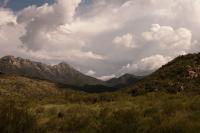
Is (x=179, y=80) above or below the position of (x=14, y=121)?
above

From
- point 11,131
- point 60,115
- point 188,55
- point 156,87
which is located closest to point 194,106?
point 60,115

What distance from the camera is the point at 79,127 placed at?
17938 millimetres

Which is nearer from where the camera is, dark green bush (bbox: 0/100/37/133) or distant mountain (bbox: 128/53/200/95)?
dark green bush (bbox: 0/100/37/133)

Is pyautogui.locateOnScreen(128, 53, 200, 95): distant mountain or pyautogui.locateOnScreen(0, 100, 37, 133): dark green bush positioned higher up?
pyautogui.locateOnScreen(128, 53, 200, 95): distant mountain

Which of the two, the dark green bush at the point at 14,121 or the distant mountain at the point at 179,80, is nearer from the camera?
the dark green bush at the point at 14,121

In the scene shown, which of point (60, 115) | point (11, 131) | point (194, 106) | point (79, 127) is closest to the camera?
point (11, 131)

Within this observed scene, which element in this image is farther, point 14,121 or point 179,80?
point 179,80

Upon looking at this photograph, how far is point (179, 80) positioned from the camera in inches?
2261

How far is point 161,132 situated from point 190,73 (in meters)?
45.9

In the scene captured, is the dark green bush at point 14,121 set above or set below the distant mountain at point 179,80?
below

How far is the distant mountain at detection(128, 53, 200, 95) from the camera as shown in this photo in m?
52.2

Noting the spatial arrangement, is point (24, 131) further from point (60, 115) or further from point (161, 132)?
point (60, 115)

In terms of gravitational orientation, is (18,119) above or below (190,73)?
below

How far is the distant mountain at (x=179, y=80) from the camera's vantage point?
5215 centimetres
